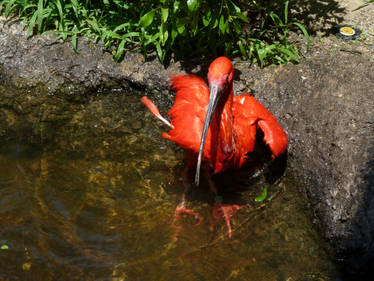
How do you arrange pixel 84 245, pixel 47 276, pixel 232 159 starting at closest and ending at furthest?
pixel 47 276, pixel 84 245, pixel 232 159

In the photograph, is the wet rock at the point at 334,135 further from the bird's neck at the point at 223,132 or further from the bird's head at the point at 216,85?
the bird's head at the point at 216,85

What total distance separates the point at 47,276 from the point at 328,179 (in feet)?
7.43

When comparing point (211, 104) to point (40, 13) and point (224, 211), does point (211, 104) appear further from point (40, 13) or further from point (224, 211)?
point (40, 13)

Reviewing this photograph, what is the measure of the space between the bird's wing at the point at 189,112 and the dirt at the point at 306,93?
411 millimetres

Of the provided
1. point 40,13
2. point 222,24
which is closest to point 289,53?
point 222,24

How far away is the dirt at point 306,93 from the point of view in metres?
3.54

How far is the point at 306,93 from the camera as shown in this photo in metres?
4.29

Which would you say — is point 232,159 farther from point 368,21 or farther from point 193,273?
point 368,21

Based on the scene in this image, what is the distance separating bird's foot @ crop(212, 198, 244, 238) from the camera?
3852 mm

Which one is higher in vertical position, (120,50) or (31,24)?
(31,24)

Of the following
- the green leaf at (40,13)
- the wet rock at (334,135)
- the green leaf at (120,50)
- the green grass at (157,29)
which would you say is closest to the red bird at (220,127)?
the wet rock at (334,135)

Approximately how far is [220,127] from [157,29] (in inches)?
58.7

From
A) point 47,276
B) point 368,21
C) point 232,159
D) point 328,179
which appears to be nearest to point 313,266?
point 328,179

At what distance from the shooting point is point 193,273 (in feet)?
11.2
